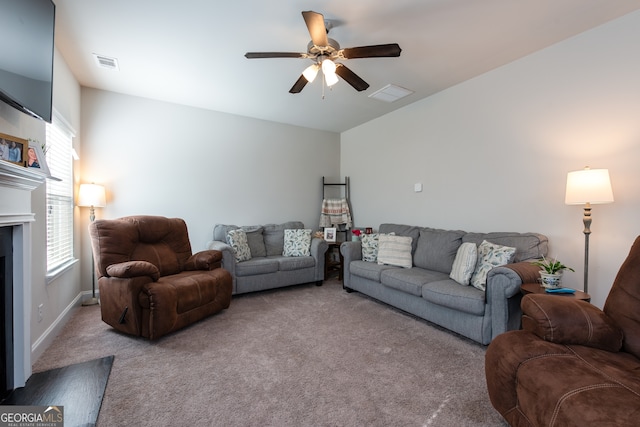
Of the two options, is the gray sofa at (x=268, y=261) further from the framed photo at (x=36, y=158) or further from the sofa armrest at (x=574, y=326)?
the sofa armrest at (x=574, y=326)

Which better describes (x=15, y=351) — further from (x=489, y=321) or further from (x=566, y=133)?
(x=566, y=133)

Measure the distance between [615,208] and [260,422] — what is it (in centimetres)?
308

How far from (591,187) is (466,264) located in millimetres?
1094

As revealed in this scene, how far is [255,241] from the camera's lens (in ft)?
14.5

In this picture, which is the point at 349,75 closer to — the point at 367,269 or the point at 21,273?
the point at 367,269

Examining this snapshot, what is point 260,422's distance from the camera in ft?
5.14

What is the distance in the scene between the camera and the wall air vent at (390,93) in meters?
3.52

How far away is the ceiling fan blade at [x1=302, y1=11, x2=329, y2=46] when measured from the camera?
1821 mm

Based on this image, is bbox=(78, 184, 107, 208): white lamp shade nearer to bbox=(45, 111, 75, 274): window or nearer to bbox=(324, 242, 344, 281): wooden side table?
bbox=(45, 111, 75, 274): window

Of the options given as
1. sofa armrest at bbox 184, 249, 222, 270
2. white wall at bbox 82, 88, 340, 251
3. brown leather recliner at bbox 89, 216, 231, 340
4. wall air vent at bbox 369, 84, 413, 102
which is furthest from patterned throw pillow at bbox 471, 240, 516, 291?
white wall at bbox 82, 88, 340, 251

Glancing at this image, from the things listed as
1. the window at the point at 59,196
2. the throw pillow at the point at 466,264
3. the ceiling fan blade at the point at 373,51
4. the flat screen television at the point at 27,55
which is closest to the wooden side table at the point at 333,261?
the throw pillow at the point at 466,264

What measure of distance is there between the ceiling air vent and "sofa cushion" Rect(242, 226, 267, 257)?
2461 mm

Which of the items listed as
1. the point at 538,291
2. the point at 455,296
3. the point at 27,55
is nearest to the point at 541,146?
the point at 538,291

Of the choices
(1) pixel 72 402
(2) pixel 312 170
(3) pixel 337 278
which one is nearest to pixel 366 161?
(2) pixel 312 170
